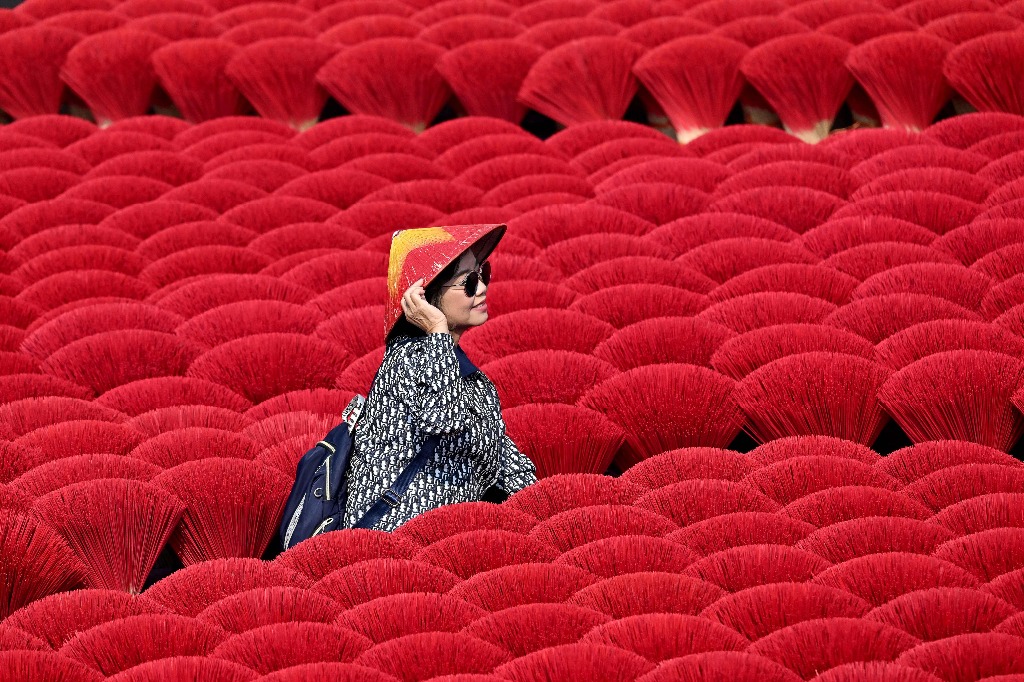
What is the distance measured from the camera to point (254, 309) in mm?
1935

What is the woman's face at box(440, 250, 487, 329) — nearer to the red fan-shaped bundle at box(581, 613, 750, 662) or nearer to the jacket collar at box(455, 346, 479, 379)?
the jacket collar at box(455, 346, 479, 379)

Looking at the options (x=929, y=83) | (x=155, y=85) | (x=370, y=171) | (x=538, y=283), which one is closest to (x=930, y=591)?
(x=538, y=283)

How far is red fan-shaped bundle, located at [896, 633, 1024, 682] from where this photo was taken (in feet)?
3.71

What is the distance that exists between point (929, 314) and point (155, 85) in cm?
143

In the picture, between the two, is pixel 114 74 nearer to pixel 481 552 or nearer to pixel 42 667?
pixel 481 552

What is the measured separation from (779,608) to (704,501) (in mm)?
238

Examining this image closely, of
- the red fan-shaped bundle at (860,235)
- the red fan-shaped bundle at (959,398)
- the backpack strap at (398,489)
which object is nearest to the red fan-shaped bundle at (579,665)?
the backpack strap at (398,489)

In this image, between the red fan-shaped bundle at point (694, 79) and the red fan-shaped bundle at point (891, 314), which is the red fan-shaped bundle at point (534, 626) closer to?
the red fan-shaped bundle at point (891, 314)

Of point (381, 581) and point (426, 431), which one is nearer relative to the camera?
point (381, 581)

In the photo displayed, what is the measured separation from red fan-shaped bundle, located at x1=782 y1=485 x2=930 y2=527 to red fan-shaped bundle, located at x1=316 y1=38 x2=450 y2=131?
140 centimetres

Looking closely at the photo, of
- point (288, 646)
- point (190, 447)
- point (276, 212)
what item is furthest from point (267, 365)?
point (288, 646)

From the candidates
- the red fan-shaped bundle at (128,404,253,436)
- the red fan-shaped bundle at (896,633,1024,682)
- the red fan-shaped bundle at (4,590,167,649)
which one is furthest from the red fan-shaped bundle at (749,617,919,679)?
the red fan-shaped bundle at (128,404,253,436)

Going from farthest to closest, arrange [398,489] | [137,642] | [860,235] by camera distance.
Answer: [860,235]
[398,489]
[137,642]

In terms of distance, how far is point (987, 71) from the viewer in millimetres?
2535
